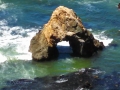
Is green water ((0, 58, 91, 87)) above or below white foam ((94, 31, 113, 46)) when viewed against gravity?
below

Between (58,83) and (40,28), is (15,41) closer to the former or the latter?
(40,28)

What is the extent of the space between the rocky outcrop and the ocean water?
3.54 ft

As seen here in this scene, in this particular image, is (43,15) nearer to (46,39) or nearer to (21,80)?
(46,39)

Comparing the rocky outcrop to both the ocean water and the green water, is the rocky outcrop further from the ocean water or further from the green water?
the green water

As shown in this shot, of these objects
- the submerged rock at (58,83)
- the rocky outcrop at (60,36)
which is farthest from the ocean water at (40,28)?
the submerged rock at (58,83)

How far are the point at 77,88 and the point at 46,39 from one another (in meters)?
9.10

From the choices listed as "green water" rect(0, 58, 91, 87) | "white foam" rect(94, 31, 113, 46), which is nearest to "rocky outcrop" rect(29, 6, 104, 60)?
"green water" rect(0, 58, 91, 87)

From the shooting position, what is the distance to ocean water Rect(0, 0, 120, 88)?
43.1 meters

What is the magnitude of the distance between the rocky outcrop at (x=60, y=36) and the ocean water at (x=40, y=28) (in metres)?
1.08

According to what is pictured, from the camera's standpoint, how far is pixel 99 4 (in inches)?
2571

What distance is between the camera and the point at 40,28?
2140 inches

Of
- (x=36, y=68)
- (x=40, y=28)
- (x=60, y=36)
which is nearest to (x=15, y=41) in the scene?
(x=40, y=28)

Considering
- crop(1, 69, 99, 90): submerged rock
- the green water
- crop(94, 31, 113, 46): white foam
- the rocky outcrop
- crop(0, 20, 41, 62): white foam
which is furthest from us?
crop(94, 31, 113, 46): white foam

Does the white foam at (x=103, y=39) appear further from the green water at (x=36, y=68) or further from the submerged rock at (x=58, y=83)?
the submerged rock at (x=58, y=83)
